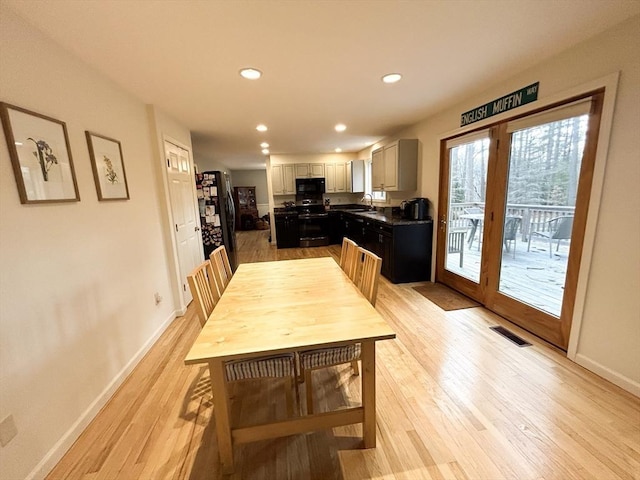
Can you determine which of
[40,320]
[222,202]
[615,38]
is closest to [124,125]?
[40,320]

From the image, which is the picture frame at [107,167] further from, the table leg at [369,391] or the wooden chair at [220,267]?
the table leg at [369,391]

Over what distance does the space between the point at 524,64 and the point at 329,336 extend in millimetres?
2660

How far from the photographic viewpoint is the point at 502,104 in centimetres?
248

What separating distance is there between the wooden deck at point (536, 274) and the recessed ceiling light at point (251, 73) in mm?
2841

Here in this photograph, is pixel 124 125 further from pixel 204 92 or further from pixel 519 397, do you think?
pixel 519 397

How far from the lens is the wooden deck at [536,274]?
2199mm

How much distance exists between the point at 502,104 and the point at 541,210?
3.53 feet

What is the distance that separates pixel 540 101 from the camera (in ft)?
6.95

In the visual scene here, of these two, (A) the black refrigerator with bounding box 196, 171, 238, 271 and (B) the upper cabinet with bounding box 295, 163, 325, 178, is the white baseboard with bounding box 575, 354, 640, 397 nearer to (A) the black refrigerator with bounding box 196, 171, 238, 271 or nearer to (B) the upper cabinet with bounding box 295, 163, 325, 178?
(A) the black refrigerator with bounding box 196, 171, 238, 271

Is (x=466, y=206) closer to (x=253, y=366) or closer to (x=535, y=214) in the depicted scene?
(x=535, y=214)

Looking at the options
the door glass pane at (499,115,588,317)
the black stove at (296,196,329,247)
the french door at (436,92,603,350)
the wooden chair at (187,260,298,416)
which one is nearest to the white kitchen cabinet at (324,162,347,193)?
the black stove at (296,196,329,247)

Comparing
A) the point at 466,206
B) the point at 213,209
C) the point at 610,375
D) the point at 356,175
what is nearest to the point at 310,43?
the point at 466,206

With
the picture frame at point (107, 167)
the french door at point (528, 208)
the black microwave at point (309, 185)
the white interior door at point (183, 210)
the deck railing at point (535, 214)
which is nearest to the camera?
the picture frame at point (107, 167)

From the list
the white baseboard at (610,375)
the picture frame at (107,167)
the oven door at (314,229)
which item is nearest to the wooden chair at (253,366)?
the picture frame at (107,167)
